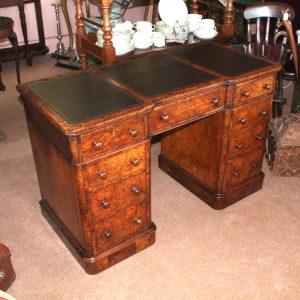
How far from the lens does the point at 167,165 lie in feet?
9.71

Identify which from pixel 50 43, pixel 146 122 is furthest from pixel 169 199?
pixel 50 43

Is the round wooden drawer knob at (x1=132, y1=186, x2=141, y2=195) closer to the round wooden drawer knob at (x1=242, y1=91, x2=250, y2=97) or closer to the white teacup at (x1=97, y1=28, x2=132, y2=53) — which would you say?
the round wooden drawer knob at (x1=242, y1=91, x2=250, y2=97)

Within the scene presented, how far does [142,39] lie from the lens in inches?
109

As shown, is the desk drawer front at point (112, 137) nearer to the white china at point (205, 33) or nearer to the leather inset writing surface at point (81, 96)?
the leather inset writing surface at point (81, 96)

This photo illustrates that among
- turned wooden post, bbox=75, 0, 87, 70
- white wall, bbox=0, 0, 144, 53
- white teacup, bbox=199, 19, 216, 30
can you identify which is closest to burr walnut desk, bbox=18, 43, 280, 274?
white teacup, bbox=199, 19, 216, 30

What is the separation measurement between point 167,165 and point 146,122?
1078 millimetres

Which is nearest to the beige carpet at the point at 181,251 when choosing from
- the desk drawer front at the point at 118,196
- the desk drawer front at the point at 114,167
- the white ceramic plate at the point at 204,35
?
the desk drawer front at the point at 118,196

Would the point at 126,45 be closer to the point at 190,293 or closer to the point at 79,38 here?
the point at 79,38

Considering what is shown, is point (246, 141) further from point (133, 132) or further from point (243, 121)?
point (133, 132)

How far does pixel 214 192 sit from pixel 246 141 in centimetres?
38

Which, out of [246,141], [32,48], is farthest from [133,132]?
[32,48]

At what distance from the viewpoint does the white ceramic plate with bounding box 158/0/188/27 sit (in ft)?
9.50

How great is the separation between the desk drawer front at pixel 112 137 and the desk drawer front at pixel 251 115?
2.20 feet

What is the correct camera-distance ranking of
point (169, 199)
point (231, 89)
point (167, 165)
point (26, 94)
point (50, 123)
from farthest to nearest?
point (167, 165)
point (169, 199)
point (231, 89)
point (26, 94)
point (50, 123)
